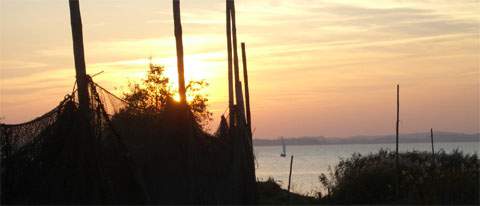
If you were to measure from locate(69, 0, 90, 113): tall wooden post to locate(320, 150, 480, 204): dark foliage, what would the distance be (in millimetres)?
8911

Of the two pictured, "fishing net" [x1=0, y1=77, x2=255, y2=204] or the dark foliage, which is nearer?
"fishing net" [x1=0, y1=77, x2=255, y2=204]

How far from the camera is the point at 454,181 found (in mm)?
20219

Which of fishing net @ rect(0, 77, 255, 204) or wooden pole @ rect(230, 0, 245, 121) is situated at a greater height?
wooden pole @ rect(230, 0, 245, 121)

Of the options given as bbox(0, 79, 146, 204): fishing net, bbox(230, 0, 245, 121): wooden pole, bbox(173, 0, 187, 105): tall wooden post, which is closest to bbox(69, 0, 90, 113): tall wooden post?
bbox(0, 79, 146, 204): fishing net

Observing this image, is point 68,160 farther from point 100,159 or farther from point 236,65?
point 236,65

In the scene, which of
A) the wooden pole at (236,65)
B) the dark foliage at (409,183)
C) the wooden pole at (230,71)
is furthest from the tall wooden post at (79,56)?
the dark foliage at (409,183)

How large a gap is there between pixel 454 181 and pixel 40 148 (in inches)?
401

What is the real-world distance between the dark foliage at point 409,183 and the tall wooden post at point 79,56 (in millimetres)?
8911

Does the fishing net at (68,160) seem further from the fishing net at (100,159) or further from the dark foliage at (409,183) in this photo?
the dark foliage at (409,183)

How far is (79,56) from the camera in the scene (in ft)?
55.3

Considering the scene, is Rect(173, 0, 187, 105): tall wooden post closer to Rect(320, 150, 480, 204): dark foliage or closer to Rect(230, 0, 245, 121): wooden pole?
Rect(230, 0, 245, 121): wooden pole

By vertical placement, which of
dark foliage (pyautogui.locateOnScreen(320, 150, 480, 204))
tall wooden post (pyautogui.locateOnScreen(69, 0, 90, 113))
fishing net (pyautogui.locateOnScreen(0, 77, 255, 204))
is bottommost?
dark foliage (pyautogui.locateOnScreen(320, 150, 480, 204))

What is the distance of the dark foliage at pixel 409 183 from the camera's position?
20.1 m

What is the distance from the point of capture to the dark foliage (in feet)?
65.9
